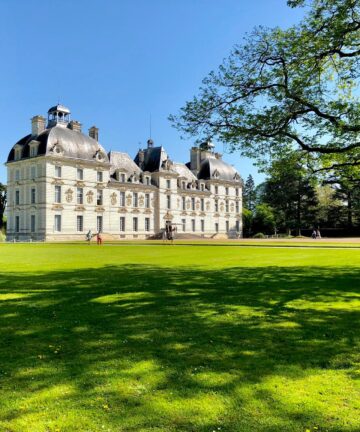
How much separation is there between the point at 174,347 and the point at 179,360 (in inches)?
20.9

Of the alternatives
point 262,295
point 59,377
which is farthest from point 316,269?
point 59,377

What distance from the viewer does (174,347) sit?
18.8 ft

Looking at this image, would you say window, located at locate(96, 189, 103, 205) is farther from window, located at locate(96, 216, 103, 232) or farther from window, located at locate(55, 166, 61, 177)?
window, located at locate(55, 166, 61, 177)

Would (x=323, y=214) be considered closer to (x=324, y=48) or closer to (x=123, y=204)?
(x=123, y=204)

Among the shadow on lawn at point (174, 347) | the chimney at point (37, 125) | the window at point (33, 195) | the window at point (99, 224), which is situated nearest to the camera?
the shadow on lawn at point (174, 347)

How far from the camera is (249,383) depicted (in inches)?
177

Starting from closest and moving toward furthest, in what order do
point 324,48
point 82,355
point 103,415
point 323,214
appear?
1. point 103,415
2. point 82,355
3. point 324,48
4. point 323,214

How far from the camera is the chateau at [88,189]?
59.6 m

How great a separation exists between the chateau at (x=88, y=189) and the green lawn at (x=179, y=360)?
51.8 metres

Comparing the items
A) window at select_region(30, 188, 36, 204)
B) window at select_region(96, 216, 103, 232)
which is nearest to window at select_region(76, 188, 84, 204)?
window at select_region(96, 216, 103, 232)

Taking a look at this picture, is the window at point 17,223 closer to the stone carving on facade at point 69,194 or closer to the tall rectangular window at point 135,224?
the stone carving on facade at point 69,194

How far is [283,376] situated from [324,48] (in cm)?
1296

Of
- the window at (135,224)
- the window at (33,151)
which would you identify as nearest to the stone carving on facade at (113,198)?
the window at (135,224)

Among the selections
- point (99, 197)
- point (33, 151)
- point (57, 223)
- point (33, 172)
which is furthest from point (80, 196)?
point (33, 151)
